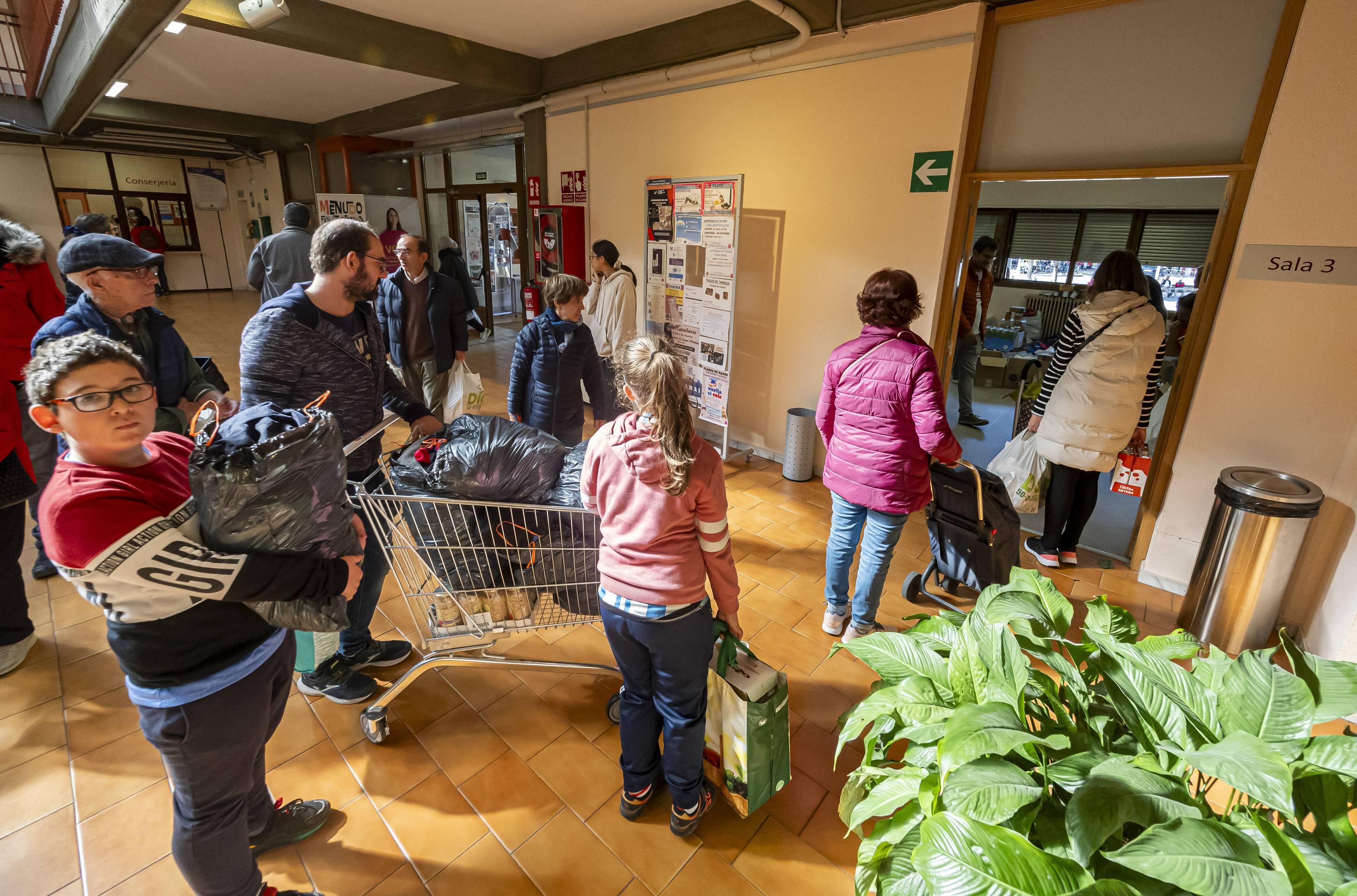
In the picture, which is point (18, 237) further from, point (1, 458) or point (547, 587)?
point (547, 587)

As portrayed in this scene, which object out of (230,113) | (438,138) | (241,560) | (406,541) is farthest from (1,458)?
(230,113)

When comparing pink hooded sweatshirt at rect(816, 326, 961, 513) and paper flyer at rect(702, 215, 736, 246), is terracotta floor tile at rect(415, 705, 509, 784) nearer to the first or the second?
pink hooded sweatshirt at rect(816, 326, 961, 513)

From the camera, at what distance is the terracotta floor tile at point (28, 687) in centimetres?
244

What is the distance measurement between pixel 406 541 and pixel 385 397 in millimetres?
926

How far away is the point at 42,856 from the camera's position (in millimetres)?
1858

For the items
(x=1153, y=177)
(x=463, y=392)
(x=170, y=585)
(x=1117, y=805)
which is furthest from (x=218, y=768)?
(x=1153, y=177)

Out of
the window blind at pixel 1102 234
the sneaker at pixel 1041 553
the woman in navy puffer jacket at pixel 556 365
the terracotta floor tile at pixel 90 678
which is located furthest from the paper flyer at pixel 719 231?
the window blind at pixel 1102 234

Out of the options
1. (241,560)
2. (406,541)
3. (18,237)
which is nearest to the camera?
(241,560)

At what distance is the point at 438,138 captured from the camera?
9.34m

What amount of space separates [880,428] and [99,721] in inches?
127

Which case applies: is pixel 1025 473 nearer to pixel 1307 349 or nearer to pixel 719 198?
pixel 1307 349

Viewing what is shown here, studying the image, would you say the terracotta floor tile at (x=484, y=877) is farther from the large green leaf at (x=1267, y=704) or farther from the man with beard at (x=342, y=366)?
the large green leaf at (x=1267, y=704)

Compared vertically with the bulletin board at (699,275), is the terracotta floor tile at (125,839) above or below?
below

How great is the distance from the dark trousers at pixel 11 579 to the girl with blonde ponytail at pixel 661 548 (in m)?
2.63
